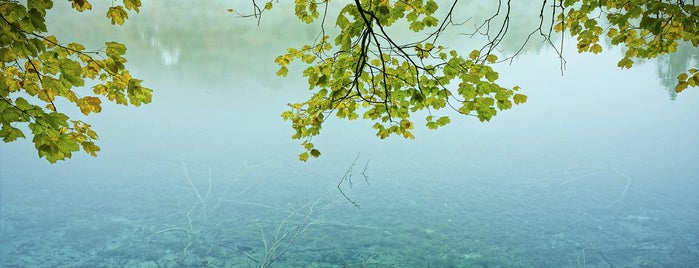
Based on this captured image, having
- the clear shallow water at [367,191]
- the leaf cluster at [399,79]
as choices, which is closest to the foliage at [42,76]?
the leaf cluster at [399,79]

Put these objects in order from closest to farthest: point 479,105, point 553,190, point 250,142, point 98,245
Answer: point 479,105 → point 98,245 → point 553,190 → point 250,142

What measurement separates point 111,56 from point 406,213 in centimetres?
374

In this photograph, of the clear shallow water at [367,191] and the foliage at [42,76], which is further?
the clear shallow water at [367,191]

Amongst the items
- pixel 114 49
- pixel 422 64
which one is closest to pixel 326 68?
pixel 422 64

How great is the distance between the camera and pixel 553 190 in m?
5.79

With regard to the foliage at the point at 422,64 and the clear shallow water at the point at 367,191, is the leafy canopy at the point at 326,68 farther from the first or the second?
the clear shallow water at the point at 367,191

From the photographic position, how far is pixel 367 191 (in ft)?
19.1

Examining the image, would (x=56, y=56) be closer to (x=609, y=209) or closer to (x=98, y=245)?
(x=98, y=245)

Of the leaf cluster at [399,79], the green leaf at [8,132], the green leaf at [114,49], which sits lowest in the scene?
the green leaf at [8,132]

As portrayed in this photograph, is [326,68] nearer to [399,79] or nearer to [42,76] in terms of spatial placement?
[399,79]

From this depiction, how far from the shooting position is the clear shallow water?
4531 millimetres

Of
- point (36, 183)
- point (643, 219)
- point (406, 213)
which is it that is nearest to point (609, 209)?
point (643, 219)

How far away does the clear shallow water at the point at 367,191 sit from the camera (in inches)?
178

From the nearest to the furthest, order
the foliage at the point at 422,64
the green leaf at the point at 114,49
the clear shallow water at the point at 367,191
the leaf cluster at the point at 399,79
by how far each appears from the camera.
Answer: the green leaf at the point at 114,49
the foliage at the point at 422,64
the leaf cluster at the point at 399,79
the clear shallow water at the point at 367,191
